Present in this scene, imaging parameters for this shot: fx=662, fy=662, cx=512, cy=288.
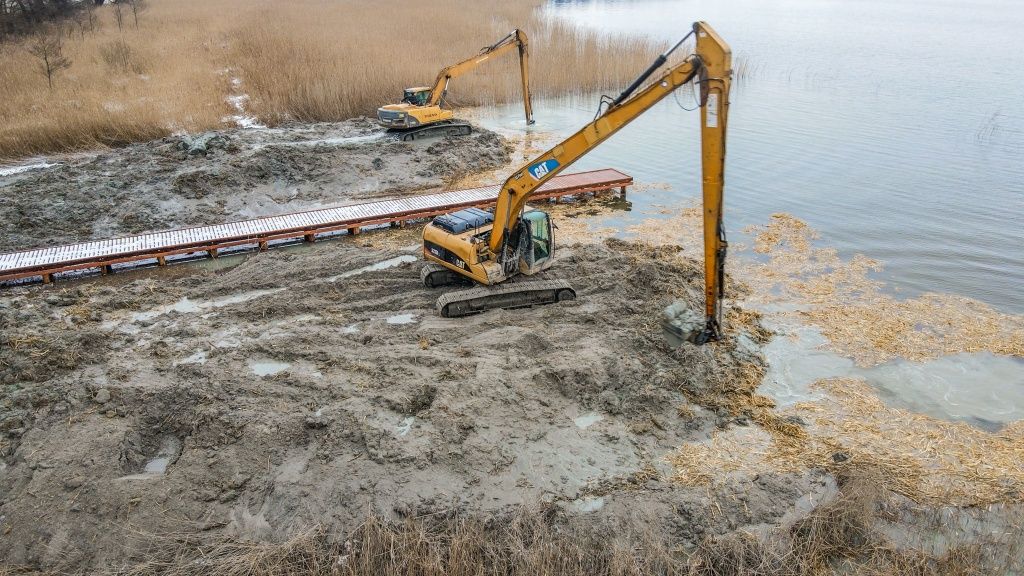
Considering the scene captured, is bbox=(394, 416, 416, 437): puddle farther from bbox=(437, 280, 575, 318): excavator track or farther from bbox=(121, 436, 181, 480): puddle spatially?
bbox=(437, 280, 575, 318): excavator track

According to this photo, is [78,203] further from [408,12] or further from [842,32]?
[842,32]

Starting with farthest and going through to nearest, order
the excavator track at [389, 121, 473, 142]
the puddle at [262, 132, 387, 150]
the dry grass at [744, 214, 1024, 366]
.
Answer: the excavator track at [389, 121, 473, 142], the puddle at [262, 132, 387, 150], the dry grass at [744, 214, 1024, 366]

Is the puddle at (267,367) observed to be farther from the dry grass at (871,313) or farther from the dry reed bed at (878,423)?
the dry grass at (871,313)

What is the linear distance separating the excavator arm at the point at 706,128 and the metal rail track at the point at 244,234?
240 inches

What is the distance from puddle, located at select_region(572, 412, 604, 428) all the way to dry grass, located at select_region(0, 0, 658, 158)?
1836 cm

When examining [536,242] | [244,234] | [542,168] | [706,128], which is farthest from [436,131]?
[706,128]

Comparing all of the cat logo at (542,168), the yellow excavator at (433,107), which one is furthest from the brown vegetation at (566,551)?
the yellow excavator at (433,107)

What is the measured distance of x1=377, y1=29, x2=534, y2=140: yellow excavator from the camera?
20.6 m

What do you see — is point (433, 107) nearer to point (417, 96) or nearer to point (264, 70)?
point (417, 96)

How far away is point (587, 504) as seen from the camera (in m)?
7.37

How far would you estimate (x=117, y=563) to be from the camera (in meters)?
6.43

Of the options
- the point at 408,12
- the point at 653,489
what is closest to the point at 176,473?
the point at 653,489

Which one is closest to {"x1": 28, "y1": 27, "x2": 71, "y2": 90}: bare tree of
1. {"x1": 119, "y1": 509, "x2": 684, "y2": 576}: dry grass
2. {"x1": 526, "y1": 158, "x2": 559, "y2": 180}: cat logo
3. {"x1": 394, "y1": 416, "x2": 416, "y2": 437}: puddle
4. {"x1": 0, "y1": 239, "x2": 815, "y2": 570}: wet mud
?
{"x1": 0, "y1": 239, "x2": 815, "y2": 570}: wet mud

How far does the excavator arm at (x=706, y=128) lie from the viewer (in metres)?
7.81
